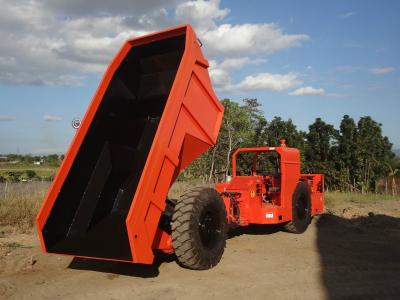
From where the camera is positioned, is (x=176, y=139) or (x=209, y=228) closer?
(x=176, y=139)

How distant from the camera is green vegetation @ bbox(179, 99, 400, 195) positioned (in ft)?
84.6

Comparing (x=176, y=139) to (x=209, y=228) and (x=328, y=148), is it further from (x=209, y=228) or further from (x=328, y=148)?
(x=328, y=148)

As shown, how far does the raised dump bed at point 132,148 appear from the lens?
5191mm

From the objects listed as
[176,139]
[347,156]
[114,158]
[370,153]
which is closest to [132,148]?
[114,158]

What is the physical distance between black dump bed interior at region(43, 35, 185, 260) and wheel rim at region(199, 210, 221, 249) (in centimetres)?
108

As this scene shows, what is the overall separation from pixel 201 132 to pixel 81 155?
1800mm

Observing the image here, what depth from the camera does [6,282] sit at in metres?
5.42

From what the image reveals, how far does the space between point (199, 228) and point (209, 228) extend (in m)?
0.31

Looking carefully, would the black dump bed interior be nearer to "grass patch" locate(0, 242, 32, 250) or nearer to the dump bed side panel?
the dump bed side panel

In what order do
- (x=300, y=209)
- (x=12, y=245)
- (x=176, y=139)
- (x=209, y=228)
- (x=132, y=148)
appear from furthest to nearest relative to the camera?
(x=300, y=209) → (x=12, y=245) → (x=132, y=148) → (x=209, y=228) → (x=176, y=139)

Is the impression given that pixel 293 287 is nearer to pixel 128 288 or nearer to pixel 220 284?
pixel 220 284

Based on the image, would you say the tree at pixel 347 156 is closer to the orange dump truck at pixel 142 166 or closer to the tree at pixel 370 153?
the tree at pixel 370 153

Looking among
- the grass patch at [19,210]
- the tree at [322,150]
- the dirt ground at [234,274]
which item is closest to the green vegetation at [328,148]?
the tree at [322,150]

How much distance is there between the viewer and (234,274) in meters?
5.85
